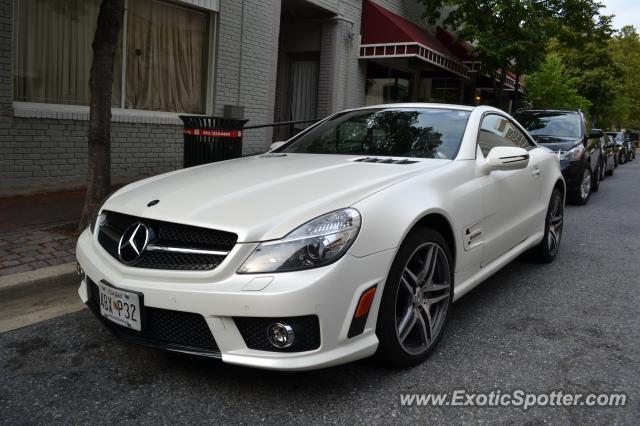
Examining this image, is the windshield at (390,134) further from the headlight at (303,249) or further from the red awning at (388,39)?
the red awning at (388,39)

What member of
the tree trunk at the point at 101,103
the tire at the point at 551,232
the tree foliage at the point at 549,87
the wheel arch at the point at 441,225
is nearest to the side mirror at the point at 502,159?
the wheel arch at the point at 441,225

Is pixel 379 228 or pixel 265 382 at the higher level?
pixel 379 228

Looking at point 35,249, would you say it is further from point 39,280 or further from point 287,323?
point 287,323

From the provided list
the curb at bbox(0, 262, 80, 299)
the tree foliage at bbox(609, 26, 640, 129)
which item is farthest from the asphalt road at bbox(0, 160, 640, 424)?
the tree foliage at bbox(609, 26, 640, 129)

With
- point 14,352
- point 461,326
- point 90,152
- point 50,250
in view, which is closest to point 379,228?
point 461,326

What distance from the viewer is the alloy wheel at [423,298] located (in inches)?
118

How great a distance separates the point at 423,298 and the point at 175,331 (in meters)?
1.29

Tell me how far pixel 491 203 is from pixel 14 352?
2977mm

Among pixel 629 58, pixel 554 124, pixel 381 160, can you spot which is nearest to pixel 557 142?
pixel 554 124

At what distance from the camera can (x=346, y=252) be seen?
2549 millimetres

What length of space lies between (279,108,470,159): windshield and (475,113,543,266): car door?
23 centimetres

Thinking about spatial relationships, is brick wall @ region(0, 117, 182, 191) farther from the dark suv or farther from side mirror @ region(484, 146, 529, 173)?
the dark suv

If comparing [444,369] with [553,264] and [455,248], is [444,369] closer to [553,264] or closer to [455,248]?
[455,248]

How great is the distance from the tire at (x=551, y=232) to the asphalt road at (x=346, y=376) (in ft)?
3.32
